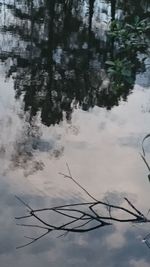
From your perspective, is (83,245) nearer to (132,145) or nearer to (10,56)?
(132,145)

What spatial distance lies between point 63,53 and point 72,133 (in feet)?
17.1

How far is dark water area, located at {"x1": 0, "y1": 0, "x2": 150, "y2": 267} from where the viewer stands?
6977 mm

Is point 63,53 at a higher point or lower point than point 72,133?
higher

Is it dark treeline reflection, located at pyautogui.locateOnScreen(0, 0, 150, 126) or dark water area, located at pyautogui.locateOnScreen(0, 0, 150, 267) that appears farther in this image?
dark treeline reflection, located at pyautogui.locateOnScreen(0, 0, 150, 126)

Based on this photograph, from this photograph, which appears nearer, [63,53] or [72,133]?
[72,133]

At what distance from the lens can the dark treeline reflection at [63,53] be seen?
41.1 ft

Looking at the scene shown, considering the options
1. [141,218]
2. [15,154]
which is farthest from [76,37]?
[141,218]

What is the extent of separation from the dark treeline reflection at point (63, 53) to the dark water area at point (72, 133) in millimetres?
35

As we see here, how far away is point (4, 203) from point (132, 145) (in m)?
3.31

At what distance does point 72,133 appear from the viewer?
10773mm

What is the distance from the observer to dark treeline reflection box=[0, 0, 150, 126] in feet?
41.1

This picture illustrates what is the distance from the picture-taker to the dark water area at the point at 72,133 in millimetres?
6977

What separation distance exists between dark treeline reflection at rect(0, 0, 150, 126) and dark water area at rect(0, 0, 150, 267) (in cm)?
3

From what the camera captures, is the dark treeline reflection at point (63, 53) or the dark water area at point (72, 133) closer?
the dark water area at point (72, 133)
